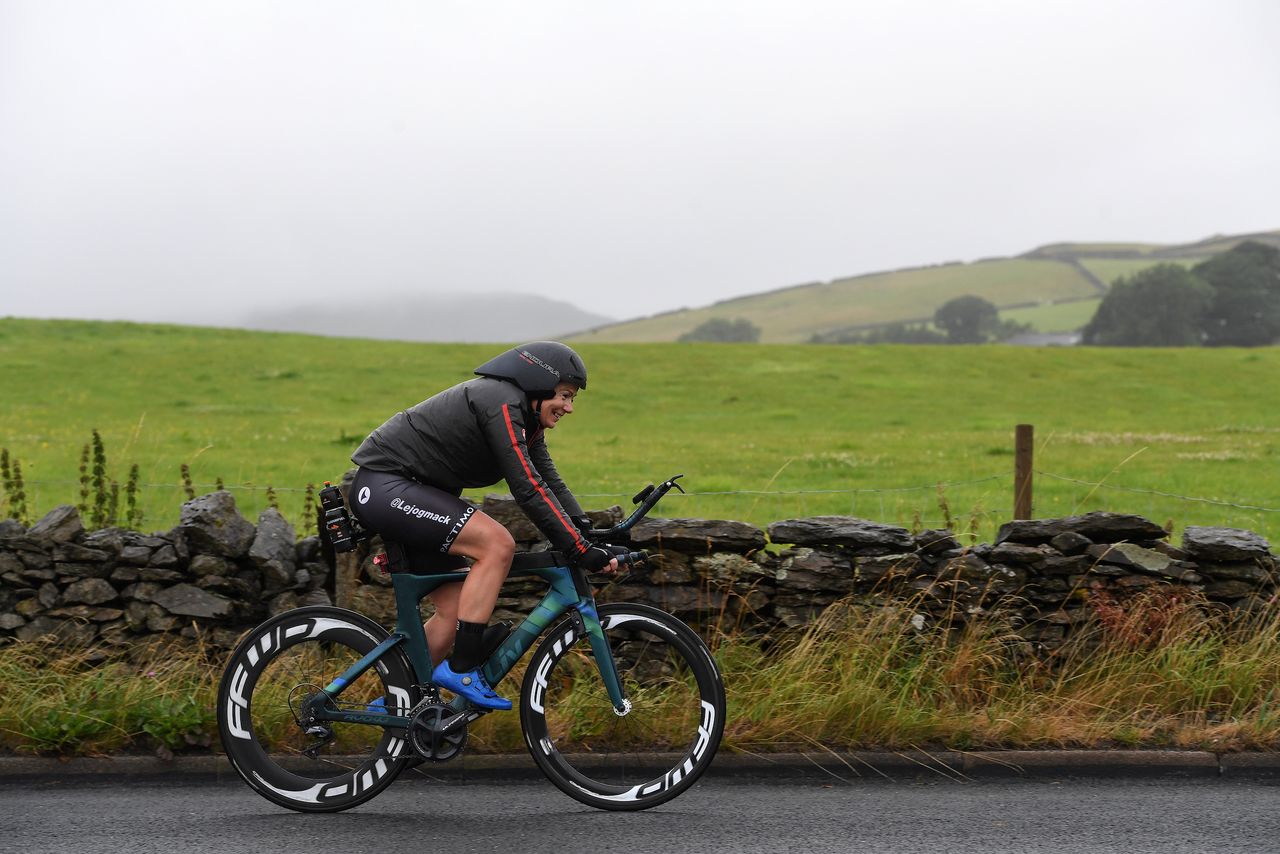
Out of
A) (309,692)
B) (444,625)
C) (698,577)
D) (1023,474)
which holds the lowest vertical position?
(309,692)

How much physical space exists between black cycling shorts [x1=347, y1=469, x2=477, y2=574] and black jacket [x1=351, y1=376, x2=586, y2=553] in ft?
0.28

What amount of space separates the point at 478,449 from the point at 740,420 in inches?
1063

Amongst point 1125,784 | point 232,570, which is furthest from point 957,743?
point 232,570

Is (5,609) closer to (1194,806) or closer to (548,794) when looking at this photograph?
(548,794)

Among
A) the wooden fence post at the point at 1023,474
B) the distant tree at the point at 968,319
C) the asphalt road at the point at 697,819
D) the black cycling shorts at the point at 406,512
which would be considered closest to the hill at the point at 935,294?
the distant tree at the point at 968,319

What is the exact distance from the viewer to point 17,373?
1453 inches

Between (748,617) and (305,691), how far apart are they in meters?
2.72

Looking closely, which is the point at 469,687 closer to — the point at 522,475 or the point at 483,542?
the point at 483,542

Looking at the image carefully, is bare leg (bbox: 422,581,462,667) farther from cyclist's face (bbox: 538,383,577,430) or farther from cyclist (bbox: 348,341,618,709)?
cyclist's face (bbox: 538,383,577,430)

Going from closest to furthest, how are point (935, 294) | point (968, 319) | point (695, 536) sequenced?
point (695, 536) < point (968, 319) < point (935, 294)

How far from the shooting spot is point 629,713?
585cm

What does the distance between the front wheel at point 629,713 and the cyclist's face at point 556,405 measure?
0.90 m

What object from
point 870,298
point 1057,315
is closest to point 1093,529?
point 1057,315

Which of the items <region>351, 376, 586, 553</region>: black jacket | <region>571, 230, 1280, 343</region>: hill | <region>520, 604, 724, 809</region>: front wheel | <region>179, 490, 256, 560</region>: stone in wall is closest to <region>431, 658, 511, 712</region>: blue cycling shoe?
<region>520, 604, 724, 809</region>: front wheel
